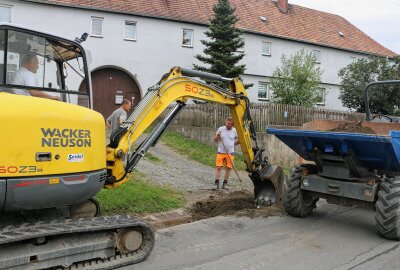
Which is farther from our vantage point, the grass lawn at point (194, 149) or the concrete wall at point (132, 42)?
the concrete wall at point (132, 42)

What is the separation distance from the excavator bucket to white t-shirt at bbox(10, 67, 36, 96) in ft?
15.7

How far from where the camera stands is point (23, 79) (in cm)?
455

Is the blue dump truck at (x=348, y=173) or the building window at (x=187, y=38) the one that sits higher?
the building window at (x=187, y=38)

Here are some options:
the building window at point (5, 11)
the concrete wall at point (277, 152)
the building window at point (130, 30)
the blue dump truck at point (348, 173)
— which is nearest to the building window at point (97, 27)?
the building window at point (130, 30)

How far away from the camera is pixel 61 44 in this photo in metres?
5.11

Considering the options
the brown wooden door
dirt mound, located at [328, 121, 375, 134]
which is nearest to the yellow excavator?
dirt mound, located at [328, 121, 375, 134]

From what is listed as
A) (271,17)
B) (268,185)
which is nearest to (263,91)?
(271,17)

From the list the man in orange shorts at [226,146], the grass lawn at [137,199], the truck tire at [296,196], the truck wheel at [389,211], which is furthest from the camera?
the man in orange shorts at [226,146]

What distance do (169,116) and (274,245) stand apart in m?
2.47

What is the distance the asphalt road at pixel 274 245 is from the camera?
17.1 feet

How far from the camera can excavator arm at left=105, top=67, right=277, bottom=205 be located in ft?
18.4

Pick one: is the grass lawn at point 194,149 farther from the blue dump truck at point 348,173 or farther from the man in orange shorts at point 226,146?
the blue dump truck at point 348,173

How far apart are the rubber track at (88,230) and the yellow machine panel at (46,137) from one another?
1.81 feet

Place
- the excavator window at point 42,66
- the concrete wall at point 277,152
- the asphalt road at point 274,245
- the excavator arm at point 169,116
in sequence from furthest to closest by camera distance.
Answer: the concrete wall at point 277,152, the excavator arm at point 169,116, the asphalt road at point 274,245, the excavator window at point 42,66
